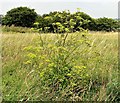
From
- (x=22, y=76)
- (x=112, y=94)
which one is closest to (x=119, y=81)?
(x=112, y=94)

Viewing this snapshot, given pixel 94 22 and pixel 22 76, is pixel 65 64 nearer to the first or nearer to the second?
pixel 22 76

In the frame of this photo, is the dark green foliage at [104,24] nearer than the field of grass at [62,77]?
No

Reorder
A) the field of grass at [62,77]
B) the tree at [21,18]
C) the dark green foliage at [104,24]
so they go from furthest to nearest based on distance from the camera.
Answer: the tree at [21,18], the dark green foliage at [104,24], the field of grass at [62,77]

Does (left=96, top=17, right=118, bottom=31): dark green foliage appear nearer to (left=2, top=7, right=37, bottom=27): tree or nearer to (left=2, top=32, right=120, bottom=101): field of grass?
(left=2, top=7, right=37, bottom=27): tree

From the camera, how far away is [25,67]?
4.23 meters

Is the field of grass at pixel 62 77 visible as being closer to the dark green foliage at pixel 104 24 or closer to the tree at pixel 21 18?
the dark green foliage at pixel 104 24

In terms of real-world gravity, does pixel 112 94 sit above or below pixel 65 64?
below

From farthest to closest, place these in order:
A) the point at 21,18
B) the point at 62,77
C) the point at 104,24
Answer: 1. the point at 104,24
2. the point at 21,18
3. the point at 62,77

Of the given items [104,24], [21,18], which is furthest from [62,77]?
[104,24]

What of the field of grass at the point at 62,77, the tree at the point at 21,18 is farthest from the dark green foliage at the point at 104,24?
the field of grass at the point at 62,77

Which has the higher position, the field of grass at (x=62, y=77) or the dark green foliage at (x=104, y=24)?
the field of grass at (x=62, y=77)

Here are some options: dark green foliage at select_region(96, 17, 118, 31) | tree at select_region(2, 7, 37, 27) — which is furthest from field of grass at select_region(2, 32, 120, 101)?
tree at select_region(2, 7, 37, 27)

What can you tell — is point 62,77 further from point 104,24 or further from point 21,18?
point 104,24

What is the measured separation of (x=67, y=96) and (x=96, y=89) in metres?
0.44
